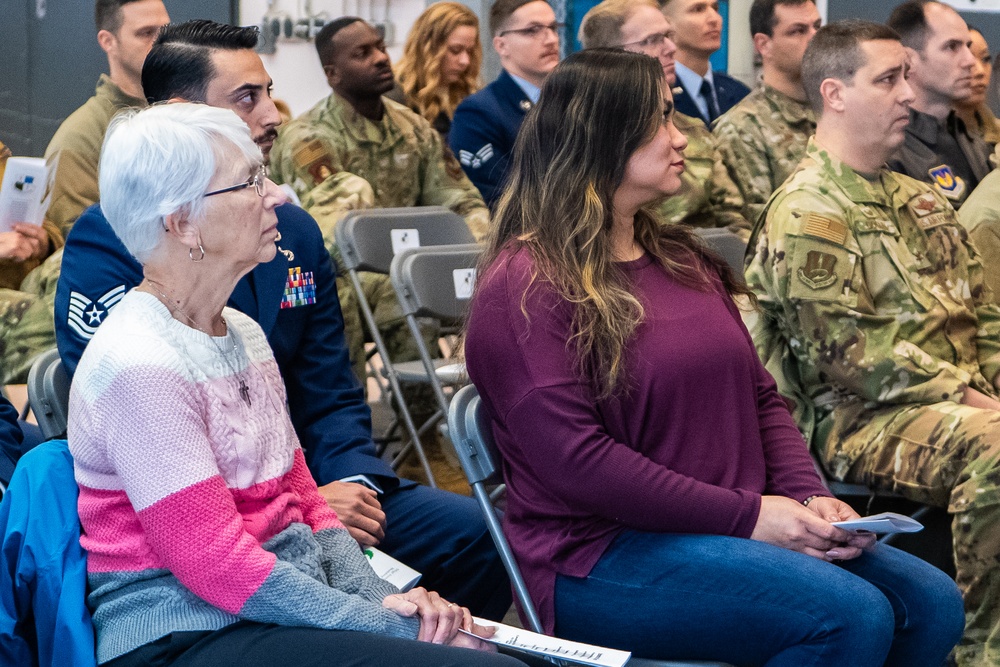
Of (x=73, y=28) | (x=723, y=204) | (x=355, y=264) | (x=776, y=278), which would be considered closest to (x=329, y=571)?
(x=776, y=278)

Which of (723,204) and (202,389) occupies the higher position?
(202,389)

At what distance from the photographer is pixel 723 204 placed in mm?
4359

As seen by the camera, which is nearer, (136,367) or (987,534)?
(136,367)

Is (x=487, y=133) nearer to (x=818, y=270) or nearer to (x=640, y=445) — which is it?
(x=818, y=270)

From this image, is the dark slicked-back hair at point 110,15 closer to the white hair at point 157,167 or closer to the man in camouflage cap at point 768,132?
the man in camouflage cap at point 768,132

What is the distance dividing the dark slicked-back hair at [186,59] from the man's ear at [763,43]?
3.17 meters

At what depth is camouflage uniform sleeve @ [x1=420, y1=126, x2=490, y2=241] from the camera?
182 inches

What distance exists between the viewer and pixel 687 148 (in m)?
4.39

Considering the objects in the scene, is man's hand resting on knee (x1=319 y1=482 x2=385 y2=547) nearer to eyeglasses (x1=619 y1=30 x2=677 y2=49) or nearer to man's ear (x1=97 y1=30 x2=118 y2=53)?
eyeglasses (x1=619 y1=30 x2=677 y2=49)

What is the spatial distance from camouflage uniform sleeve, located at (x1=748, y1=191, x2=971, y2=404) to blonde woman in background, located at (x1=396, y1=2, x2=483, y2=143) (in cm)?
307

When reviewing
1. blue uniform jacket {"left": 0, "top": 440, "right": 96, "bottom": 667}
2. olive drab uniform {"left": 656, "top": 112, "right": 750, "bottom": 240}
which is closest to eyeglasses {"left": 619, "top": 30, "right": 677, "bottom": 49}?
olive drab uniform {"left": 656, "top": 112, "right": 750, "bottom": 240}

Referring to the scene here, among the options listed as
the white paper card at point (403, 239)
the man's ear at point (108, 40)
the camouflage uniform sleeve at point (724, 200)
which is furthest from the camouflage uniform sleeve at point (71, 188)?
the camouflage uniform sleeve at point (724, 200)

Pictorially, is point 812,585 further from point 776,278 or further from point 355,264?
point 355,264

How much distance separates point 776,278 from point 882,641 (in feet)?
3.67
